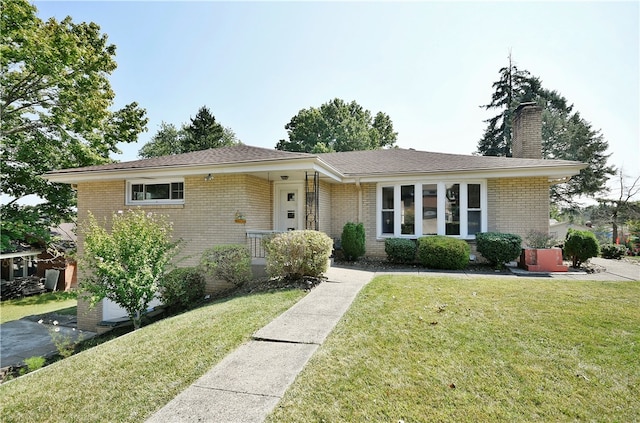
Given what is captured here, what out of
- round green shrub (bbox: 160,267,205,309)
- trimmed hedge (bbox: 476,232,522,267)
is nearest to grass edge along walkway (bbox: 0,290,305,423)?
round green shrub (bbox: 160,267,205,309)

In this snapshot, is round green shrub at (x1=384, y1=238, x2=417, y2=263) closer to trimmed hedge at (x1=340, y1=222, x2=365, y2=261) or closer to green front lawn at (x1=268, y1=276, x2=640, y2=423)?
trimmed hedge at (x1=340, y1=222, x2=365, y2=261)

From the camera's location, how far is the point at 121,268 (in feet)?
22.9

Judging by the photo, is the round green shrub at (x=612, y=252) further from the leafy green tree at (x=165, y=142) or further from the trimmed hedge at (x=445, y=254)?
the leafy green tree at (x=165, y=142)

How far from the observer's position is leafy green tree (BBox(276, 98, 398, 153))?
37625 millimetres

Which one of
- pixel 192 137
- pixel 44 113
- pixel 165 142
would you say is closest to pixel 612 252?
pixel 44 113

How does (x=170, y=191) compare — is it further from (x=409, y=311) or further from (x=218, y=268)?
(x=409, y=311)

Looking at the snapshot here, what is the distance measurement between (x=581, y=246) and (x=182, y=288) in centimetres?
1186

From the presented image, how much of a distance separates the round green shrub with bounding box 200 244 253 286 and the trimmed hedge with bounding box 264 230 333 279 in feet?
3.70

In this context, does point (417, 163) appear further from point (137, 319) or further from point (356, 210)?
point (137, 319)

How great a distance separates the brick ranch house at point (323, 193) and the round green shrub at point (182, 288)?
1238mm

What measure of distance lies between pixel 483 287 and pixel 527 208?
5.23 m

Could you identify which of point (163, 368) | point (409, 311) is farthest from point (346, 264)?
point (163, 368)

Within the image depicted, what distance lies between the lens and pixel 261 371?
3.35 metres

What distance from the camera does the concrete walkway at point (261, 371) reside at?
2658 millimetres
